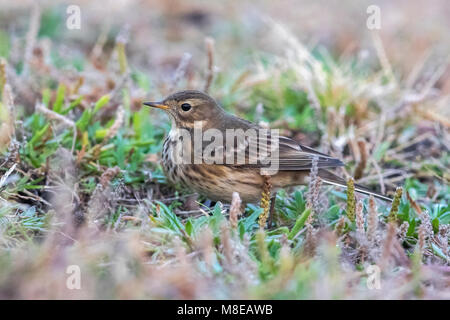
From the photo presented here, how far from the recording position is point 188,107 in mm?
5770

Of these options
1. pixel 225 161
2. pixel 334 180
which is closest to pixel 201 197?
pixel 225 161

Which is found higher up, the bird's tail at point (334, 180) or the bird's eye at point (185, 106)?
the bird's eye at point (185, 106)

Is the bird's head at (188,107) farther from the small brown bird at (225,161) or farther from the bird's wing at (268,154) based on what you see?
the bird's wing at (268,154)

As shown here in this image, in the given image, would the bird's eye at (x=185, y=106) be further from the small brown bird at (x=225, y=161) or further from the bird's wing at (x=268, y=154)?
the bird's wing at (x=268, y=154)

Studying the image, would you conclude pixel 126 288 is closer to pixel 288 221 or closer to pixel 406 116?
pixel 288 221

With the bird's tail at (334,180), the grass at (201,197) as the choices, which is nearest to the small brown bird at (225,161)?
the bird's tail at (334,180)

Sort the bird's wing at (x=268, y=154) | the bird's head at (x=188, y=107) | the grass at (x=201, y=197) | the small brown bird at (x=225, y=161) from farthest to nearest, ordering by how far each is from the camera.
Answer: the bird's head at (x=188, y=107)
the bird's wing at (x=268, y=154)
the small brown bird at (x=225, y=161)
the grass at (x=201, y=197)

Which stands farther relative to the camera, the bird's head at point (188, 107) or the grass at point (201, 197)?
the bird's head at point (188, 107)

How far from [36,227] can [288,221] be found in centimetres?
199

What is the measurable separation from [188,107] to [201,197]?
0.83 metres

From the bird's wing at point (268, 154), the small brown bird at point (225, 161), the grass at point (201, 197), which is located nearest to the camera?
the grass at point (201, 197)

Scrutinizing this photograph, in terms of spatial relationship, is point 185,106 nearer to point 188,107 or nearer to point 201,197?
point 188,107

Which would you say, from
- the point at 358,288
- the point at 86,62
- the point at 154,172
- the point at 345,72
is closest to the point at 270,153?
the point at 154,172

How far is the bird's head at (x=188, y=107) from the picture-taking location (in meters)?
5.74
